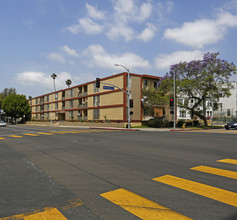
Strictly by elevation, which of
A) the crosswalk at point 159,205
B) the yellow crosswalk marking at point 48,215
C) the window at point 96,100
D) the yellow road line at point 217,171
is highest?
the window at point 96,100

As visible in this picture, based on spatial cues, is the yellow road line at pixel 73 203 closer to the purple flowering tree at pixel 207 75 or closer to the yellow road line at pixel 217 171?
the yellow road line at pixel 217 171

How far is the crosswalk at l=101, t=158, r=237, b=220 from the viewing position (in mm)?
3080

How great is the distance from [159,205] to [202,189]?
1270mm

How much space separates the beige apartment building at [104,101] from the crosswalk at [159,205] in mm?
22248

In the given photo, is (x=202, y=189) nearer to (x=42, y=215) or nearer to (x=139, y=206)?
(x=139, y=206)

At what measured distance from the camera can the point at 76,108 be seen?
52438mm

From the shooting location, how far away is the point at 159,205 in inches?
133

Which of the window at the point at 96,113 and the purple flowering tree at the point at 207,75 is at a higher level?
the purple flowering tree at the point at 207,75

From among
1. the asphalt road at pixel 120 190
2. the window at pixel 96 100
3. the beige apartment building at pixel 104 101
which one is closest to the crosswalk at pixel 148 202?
the asphalt road at pixel 120 190

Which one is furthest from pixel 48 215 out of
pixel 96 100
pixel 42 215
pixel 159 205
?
pixel 96 100

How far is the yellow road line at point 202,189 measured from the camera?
3592mm

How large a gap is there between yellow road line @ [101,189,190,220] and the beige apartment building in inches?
895

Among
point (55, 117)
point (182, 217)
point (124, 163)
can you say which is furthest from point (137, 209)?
point (55, 117)

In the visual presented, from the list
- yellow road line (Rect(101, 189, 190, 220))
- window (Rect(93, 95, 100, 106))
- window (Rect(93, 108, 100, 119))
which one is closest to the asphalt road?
yellow road line (Rect(101, 189, 190, 220))
